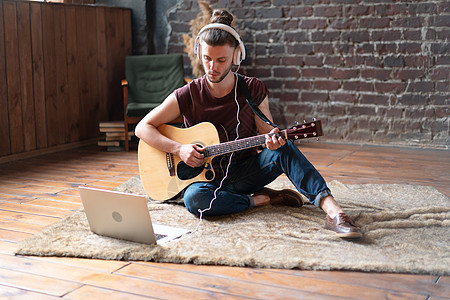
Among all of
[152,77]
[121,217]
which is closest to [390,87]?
[152,77]

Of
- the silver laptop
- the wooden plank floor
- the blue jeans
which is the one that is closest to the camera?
the wooden plank floor

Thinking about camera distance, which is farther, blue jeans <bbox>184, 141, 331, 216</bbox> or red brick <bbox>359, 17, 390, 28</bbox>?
red brick <bbox>359, 17, 390, 28</bbox>

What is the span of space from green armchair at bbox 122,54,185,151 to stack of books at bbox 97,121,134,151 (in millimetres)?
298

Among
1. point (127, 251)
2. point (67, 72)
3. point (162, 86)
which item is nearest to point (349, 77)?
point (162, 86)

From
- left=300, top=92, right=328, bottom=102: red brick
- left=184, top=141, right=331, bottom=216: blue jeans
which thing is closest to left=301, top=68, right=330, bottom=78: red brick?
left=300, top=92, right=328, bottom=102: red brick

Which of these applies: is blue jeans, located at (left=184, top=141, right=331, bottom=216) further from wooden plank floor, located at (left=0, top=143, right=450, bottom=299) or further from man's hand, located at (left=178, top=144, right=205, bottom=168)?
wooden plank floor, located at (left=0, top=143, right=450, bottom=299)

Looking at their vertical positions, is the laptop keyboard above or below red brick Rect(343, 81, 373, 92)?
below

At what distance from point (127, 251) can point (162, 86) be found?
303 cm

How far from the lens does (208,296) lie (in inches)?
68.2

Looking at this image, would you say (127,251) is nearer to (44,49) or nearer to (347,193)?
(347,193)

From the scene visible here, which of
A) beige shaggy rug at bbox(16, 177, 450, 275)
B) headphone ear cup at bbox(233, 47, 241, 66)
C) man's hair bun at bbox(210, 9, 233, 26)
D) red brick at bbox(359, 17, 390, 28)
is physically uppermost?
red brick at bbox(359, 17, 390, 28)

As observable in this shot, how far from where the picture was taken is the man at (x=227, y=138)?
2.42m

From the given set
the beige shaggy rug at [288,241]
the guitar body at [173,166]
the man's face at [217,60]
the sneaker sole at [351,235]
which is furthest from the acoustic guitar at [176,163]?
the sneaker sole at [351,235]

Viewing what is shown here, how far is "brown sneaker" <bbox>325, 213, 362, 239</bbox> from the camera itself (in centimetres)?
219
